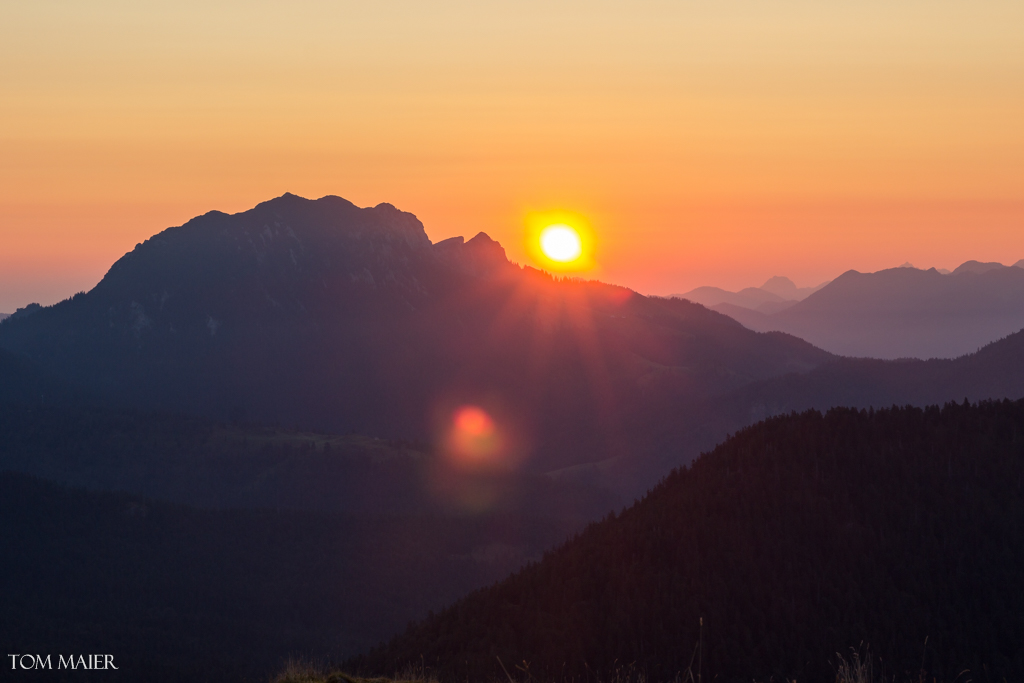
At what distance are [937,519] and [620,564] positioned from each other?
3924 cm

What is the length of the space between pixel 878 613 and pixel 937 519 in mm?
20568

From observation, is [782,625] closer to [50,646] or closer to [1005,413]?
[1005,413]

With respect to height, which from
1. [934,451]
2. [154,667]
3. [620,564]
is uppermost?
[934,451]

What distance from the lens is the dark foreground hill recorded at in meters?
104

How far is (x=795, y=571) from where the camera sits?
11956cm

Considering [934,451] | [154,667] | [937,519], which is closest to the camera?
[937,519]

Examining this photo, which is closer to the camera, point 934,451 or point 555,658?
point 555,658

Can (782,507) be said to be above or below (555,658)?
above

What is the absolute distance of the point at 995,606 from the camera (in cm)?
10806

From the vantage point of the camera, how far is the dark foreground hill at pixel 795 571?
342 ft

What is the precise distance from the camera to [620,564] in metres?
128

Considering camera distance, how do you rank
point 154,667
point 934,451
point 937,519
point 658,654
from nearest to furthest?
1. point 658,654
2. point 937,519
3. point 934,451
4. point 154,667

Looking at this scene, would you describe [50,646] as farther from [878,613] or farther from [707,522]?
[878,613]

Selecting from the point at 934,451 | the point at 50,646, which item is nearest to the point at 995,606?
the point at 934,451
